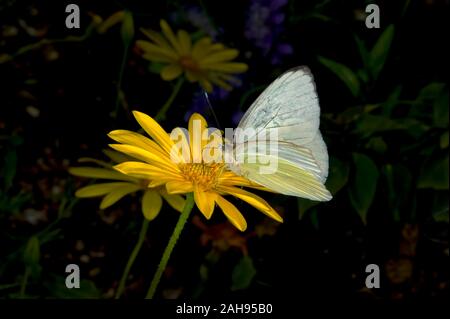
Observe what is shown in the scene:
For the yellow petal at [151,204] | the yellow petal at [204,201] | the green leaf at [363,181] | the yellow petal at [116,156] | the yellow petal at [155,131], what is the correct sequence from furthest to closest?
the green leaf at [363,181]
the yellow petal at [116,156]
the yellow petal at [151,204]
the yellow petal at [155,131]
the yellow petal at [204,201]

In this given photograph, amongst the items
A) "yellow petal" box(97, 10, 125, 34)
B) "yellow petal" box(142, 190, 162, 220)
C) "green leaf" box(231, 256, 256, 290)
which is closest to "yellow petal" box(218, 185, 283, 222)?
"yellow petal" box(142, 190, 162, 220)

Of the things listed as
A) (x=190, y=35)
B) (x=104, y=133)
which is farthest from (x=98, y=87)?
(x=190, y=35)

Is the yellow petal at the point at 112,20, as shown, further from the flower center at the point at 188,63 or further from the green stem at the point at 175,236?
the green stem at the point at 175,236

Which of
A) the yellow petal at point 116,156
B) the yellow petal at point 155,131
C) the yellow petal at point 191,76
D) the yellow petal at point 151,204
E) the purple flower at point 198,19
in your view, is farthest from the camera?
the purple flower at point 198,19

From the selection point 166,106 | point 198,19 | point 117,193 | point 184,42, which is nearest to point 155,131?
point 117,193

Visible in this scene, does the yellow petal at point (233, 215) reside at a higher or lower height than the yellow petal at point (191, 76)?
lower

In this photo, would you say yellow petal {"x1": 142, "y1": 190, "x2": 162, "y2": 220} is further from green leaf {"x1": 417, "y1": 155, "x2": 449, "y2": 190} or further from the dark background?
green leaf {"x1": 417, "y1": 155, "x2": 449, "y2": 190}

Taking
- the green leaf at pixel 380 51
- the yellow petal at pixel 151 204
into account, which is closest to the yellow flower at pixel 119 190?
the yellow petal at pixel 151 204

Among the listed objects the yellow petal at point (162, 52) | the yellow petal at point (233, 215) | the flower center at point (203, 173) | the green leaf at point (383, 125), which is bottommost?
the yellow petal at point (233, 215)
